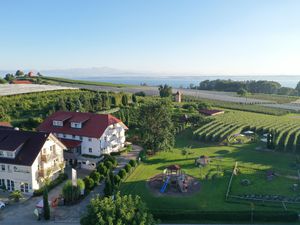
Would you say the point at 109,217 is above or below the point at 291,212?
above

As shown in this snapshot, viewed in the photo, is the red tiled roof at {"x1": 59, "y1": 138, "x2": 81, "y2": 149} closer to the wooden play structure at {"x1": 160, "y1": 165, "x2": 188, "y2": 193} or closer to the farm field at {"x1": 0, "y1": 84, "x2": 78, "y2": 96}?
the wooden play structure at {"x1": 160, "y1": 165, "x2": 188, "y2": 193}

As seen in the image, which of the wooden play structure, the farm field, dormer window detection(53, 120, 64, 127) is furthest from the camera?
the farm field

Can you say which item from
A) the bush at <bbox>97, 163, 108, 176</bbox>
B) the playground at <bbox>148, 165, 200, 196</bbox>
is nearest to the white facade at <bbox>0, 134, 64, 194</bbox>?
the bush at <bbox>97, 163, 108, 176</bbox>

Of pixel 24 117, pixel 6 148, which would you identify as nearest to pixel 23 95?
pixel 24 117

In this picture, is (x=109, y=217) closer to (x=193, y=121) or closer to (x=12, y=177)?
(x=12, y=177)

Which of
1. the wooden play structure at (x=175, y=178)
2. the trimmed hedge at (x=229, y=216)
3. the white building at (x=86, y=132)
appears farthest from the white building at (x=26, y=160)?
the trimmed hedge at (x=229, y=216)

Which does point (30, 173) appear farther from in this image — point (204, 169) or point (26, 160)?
point (204, 169)

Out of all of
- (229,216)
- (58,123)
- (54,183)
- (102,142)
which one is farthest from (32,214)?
(58,123)
